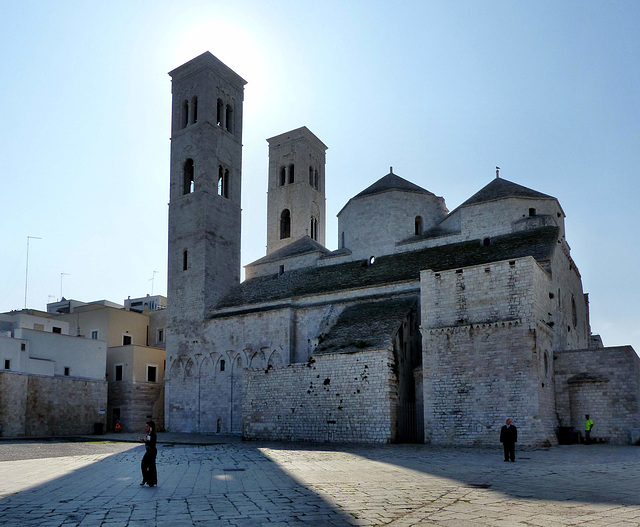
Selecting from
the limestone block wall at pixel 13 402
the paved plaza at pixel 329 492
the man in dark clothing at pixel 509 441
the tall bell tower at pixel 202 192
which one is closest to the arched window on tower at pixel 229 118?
the tall bell tower at pixel 202 192

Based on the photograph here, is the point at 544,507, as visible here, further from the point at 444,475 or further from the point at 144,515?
the point at 144,515

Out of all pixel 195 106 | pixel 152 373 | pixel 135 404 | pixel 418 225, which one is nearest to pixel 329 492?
pixel 418 225

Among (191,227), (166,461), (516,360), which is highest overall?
(191,227)

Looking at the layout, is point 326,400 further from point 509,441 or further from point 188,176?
point 188,176

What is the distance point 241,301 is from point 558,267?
55.3ft

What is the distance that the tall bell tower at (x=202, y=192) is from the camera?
35656 mm

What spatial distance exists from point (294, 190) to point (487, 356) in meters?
26.0

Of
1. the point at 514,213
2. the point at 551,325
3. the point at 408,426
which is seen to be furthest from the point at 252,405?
the point at 514,213

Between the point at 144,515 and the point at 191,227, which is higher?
the point at 191,227

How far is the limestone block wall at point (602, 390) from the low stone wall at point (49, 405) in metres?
24.9

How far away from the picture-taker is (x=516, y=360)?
70.6 ft

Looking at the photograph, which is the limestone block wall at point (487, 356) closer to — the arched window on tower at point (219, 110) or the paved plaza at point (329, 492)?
the paved plaza at point (329, 492)

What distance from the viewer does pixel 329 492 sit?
9.52 m

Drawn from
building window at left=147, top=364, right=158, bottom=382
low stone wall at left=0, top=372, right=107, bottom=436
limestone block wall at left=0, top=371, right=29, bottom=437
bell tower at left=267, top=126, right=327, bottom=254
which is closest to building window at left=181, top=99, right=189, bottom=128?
bell tower at left=267, top=126, right=327, bottom=254
